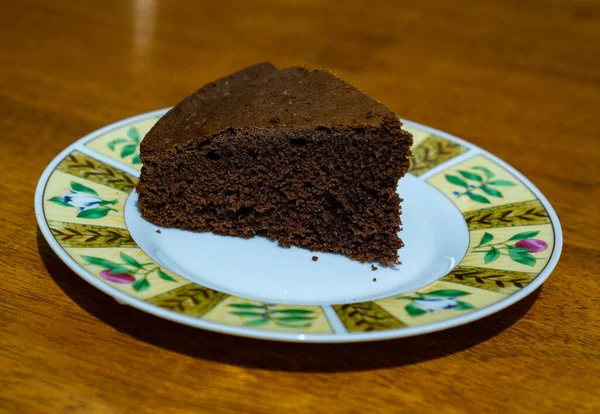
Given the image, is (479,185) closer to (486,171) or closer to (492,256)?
(486,171)

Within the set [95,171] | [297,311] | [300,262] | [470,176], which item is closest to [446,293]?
[297,311]

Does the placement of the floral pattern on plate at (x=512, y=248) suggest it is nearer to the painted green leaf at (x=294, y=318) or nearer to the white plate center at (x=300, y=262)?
the white plate center at (x=300, y=262)

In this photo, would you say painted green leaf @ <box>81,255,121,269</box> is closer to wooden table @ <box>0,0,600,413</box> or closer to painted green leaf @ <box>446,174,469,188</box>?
wooden table @ <box>0,0,600,413</box>

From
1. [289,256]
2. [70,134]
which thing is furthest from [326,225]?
[70,134]

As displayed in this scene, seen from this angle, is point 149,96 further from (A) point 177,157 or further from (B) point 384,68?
(B) point 384,68

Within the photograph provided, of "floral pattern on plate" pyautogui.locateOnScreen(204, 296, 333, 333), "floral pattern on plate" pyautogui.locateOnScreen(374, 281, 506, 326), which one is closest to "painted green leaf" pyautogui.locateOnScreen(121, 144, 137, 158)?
"floral pattern on plate" pyautogui.locateOnScreen(204, 296, 333, 333)

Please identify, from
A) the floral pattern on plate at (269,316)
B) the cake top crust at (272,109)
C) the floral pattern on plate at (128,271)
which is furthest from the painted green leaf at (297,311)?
the cake top crust at (272,109)

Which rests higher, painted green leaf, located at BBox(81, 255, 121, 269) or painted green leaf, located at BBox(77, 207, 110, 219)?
painted green leaf, located at BBox(77, 207, 110, 219)
